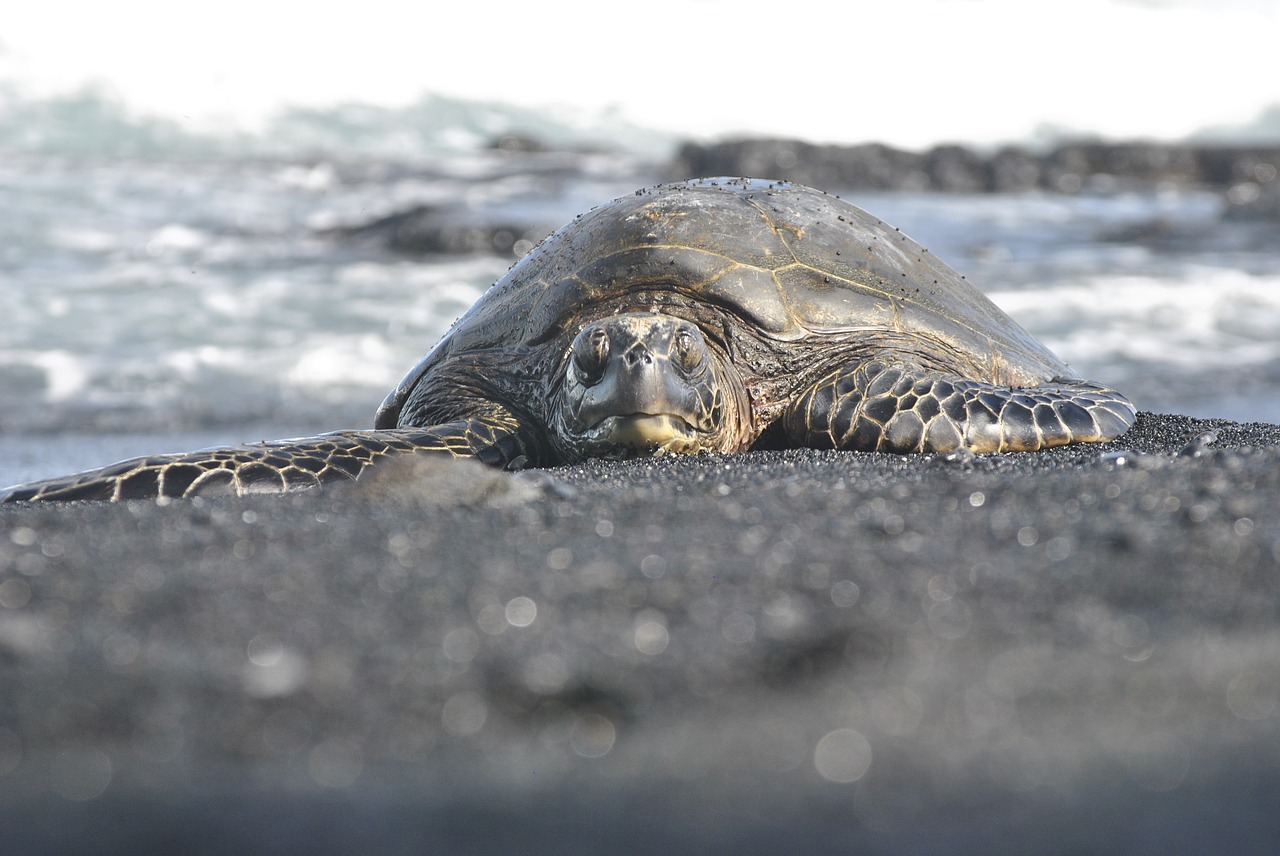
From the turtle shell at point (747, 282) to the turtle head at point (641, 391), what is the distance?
Result: 1.45 ft

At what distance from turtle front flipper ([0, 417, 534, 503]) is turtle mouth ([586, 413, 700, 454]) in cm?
48

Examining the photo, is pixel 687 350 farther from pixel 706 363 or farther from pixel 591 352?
pixel 591 352

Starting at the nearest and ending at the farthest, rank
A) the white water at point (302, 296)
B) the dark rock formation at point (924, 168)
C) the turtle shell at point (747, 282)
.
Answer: the turtle shell at point (747, 282) → the white water at point (302, 296) → the dark rock formation at point (924, 168)

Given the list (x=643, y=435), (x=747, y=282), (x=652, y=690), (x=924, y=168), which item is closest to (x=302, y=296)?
(x=747, y=282)

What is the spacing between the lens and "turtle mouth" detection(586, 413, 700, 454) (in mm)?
3574

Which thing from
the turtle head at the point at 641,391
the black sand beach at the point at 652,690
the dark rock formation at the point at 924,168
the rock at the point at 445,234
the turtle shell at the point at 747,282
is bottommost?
the black sand beach at the point at 652,690

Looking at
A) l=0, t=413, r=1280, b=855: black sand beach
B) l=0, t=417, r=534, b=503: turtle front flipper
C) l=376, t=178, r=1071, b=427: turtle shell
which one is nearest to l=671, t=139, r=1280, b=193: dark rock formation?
l=376, t=178, r=1071, b=427: turtle shell

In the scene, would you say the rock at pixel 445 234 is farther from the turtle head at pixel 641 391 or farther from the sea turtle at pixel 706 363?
the turtle head at pixel 641 391

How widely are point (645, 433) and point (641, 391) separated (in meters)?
0.15

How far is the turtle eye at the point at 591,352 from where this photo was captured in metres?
3.59

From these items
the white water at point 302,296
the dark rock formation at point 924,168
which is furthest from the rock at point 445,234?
the dark rock formation at point 924,168

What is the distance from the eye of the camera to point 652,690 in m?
1.33

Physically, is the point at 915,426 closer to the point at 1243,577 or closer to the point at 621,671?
the point at 1243,577

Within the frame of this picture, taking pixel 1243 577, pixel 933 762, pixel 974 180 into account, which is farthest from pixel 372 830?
pixel 974 180
